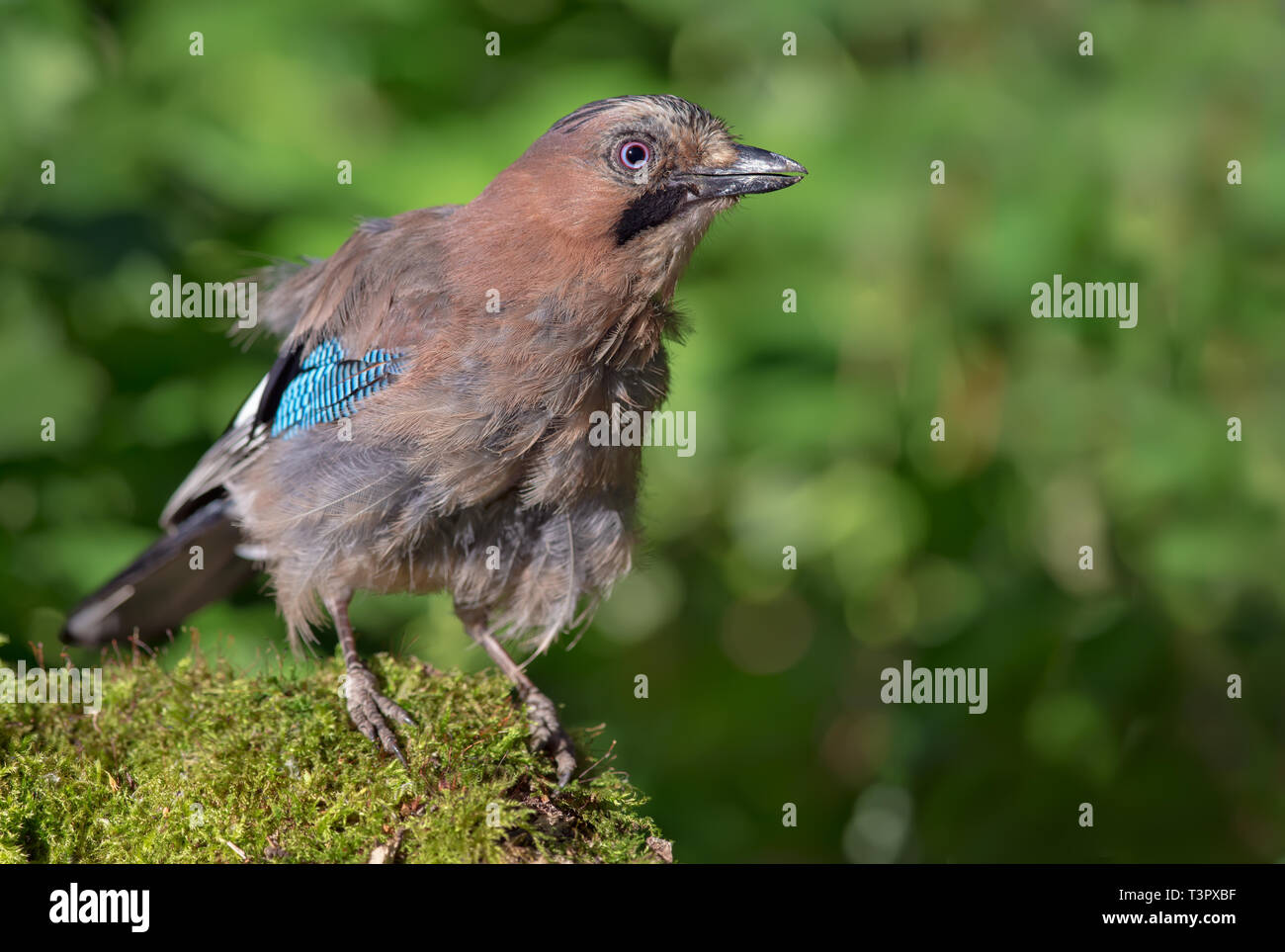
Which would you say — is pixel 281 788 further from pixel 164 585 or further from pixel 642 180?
pixel 642 180

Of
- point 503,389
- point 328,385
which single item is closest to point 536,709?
point 503,389

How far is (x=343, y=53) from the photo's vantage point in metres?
4.35

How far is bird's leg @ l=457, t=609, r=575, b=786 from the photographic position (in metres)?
3.18

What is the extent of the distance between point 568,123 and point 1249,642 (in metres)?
2.91

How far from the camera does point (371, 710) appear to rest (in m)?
3.07

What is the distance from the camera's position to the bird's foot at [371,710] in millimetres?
2973

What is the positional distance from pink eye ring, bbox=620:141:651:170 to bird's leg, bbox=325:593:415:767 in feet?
5.21

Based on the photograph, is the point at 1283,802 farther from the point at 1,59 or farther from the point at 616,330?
the point at 1,59

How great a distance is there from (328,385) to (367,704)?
3.48ft
